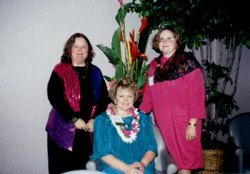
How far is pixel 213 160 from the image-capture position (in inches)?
129

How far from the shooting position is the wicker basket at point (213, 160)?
3260mm

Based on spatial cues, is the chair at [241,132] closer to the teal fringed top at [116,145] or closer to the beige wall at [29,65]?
the teal fringed top at [116,145]

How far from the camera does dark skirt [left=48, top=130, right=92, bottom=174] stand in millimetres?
2545

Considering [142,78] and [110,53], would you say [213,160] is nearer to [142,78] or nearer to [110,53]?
[142,78]

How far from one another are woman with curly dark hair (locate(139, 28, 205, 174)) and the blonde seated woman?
208 mm

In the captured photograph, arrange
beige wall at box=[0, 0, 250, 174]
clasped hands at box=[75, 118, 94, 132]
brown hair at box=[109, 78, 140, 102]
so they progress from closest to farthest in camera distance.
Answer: brown hair at box=[109, 78, 140, 102] < clasped hands at box=[75, 118, 94, 132] < beige wall at box=[0, 0, 250, 174]


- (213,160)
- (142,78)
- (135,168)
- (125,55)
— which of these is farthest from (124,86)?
(213,160)

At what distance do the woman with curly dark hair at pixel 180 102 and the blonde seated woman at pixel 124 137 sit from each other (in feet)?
0.68

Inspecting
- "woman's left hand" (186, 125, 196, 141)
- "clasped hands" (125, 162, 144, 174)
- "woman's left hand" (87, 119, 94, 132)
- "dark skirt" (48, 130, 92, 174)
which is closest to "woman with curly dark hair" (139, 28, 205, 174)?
"woman's left hand" (186, 125, 196, 141)

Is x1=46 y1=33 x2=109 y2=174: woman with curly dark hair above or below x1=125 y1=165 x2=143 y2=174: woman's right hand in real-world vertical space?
above

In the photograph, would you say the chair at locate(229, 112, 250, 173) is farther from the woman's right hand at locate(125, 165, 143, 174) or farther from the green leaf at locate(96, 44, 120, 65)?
the green leaf at locate(96, 44, 120, 65)

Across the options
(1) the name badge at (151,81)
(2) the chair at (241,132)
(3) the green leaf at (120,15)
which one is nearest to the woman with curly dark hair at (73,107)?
(1) the name badge at (151,81)

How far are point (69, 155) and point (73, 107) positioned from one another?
435mm

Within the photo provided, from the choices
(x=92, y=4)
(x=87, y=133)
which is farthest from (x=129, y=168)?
(x=92, y=4)
